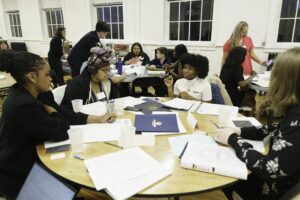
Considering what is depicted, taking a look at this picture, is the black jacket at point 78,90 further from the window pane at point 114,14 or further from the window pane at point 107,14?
the window pane at point 107,14

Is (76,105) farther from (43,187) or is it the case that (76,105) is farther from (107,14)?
(107,14)

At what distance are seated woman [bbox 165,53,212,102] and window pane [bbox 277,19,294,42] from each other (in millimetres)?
3209

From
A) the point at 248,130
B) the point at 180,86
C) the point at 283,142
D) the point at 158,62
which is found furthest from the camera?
the point at 158,62

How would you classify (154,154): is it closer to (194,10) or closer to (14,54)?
(14,54)

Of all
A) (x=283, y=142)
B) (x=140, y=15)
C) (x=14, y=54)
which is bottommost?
(x=283, y=142)

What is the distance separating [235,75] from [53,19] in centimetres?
689

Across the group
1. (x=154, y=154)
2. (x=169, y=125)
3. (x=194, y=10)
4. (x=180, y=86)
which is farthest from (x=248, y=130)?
(x=194, y=10)

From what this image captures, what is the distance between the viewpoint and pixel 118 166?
1089mm

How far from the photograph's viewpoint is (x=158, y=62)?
453 centimetres

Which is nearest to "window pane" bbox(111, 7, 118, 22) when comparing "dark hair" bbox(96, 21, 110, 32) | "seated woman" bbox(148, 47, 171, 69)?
"seated woman" bbox(148, 47, 171, 69)

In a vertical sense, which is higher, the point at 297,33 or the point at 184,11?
the point at 184,11

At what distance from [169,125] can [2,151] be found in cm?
101

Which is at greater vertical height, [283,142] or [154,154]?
[283,142]

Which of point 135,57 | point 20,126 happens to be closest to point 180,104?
point 20,126
